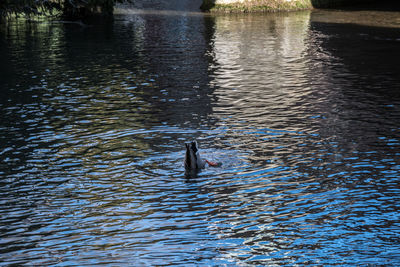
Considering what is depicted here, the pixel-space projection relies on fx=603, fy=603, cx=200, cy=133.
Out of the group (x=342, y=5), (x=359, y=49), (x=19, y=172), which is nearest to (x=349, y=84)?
(x=359, y=49)

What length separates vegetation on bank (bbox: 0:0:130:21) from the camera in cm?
4306

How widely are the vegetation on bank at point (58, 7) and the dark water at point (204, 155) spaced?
24.9 ft

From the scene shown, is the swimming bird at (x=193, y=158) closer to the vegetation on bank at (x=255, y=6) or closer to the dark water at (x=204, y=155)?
the dark water at (x=204, y=155)

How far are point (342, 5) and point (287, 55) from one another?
131 feet

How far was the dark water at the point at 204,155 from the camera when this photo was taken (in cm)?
1202

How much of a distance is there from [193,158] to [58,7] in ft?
130

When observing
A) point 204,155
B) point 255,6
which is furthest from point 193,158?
point 255,6

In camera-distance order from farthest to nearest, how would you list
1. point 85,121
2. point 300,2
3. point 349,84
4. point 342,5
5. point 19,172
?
point 342,5, point 300,2, point 349,84, point 85,121, point 19,172

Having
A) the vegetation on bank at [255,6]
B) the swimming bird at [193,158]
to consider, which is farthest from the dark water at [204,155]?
the vegetation on bank at [255,6]

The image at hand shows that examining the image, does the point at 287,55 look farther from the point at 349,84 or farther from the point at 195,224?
the point at 195,224

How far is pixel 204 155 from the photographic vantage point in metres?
17.3

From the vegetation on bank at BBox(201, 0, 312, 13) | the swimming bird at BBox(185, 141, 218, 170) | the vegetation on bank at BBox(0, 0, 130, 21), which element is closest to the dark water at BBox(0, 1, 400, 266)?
the swimming bird at BBox(185, 141, 218, 170)

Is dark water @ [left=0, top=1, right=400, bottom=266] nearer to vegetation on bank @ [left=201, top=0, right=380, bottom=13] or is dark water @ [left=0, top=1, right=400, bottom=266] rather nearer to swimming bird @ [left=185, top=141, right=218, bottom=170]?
swimming bird @ [left=185, top=141, right=218, bottom=170]

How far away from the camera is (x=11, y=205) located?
14062mm
